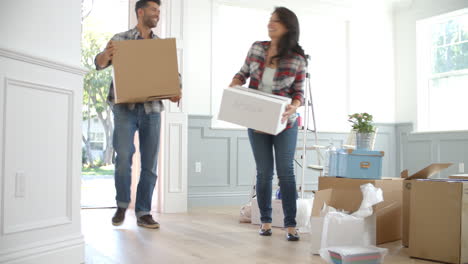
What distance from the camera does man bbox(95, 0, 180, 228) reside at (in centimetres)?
269

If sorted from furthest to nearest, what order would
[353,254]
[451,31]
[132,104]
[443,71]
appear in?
[443,71] < [451,31] < [132,104] < [353,254]

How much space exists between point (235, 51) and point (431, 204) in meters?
3.13

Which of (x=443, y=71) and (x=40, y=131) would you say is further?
(x=443, y=71)

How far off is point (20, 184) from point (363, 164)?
65.5 inches

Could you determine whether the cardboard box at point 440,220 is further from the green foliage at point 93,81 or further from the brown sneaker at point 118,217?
the green foliage at point 93,81

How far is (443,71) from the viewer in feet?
16.6

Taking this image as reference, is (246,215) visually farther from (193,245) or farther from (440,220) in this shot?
(440,220)

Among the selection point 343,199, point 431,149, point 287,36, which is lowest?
point 343,199

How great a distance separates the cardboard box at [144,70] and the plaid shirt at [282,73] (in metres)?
0.38

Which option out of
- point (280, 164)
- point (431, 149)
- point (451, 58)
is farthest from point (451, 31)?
point (280, 164)

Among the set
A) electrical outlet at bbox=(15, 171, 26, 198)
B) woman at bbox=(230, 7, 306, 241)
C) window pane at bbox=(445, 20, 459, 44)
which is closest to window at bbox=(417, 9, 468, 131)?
window pane at bbox=(445, 20, 459, 44)

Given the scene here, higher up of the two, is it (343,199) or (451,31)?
(451,31)

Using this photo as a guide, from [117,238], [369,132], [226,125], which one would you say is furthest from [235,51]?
[117,238]

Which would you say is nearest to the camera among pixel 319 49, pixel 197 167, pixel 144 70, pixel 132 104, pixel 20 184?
pixel 20 184
